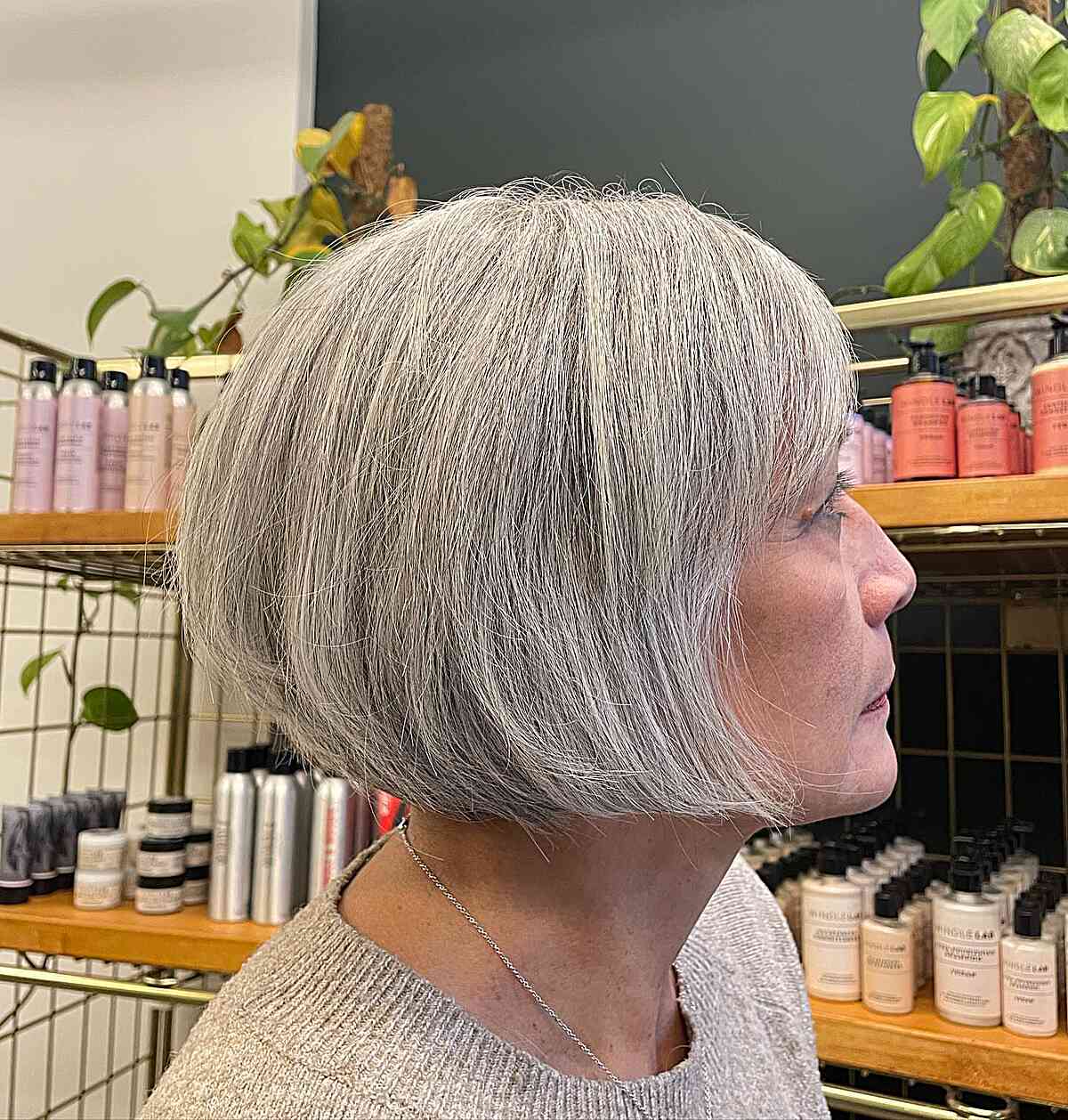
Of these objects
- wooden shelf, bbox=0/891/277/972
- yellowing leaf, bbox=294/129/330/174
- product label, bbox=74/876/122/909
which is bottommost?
wooden shelf, bbox=0/891/277/972

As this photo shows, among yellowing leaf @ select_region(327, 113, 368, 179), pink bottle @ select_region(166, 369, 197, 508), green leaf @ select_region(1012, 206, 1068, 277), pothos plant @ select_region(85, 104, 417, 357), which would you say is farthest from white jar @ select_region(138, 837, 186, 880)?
green leaf @ select_region(1012, 206, 1068, 277)

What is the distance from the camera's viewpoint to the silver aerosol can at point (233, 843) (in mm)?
1229

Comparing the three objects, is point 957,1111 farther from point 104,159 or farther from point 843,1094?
point 104,159

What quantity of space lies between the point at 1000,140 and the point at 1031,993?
0.88 m

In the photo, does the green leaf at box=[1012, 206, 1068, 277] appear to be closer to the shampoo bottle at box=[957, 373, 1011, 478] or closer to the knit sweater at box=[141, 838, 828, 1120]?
the shampoo bottle at box=[957, 373, 1011, 478]

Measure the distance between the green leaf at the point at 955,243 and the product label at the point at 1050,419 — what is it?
7.3 inches

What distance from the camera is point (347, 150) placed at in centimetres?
151

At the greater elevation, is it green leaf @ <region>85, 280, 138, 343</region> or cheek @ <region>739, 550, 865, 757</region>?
green leaf @ <region>85, 280, 138, 343</region>

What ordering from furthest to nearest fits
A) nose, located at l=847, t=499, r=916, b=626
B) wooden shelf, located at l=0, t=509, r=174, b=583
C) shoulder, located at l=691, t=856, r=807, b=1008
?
wooden shelf, located at l=0, t=509, r=174, b=583, shoulder, located at l=691, t=856, r=807, b=1008, nose, located at l=847, t=499, r=916, b=626

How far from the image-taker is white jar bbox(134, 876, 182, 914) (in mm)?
1253

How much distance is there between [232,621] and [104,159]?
1.69 metres

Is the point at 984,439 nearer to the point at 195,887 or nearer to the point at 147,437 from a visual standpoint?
the point at 147,437

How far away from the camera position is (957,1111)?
2.92 ft

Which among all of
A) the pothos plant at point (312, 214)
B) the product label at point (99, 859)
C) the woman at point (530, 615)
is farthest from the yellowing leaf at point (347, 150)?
the woman at point (530, 615)
